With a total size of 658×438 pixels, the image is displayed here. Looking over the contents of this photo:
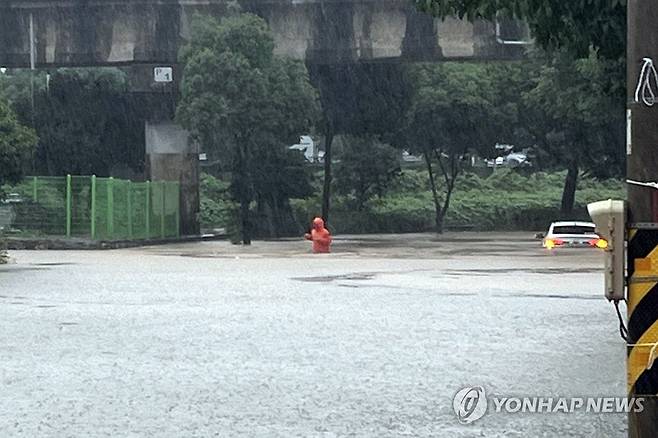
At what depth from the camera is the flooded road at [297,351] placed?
11062mm

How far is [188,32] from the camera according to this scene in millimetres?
49281

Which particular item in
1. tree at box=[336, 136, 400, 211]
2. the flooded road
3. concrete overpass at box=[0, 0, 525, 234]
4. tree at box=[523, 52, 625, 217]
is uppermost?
concrete overpass at box=[0, 0, 525, 234]

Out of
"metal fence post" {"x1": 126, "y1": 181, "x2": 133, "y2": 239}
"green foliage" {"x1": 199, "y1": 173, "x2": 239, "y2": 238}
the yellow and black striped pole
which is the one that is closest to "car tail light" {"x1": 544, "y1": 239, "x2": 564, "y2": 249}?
"green foliage" {"x1": 199, "y1": 173, "x2": 239, "y2": 238}

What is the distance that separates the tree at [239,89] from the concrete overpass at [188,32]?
1441 mm

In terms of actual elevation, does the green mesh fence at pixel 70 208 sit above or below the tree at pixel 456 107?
below

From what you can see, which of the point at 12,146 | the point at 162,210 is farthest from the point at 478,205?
the point at 12,146

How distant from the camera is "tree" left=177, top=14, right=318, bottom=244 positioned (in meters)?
47.1

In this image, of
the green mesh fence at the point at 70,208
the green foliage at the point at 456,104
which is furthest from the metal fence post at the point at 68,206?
the green foliage at the point at 456,104

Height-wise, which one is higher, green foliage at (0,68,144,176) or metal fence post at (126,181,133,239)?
green foliage at (0,68,144,176)

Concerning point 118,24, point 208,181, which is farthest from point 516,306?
point 208,181

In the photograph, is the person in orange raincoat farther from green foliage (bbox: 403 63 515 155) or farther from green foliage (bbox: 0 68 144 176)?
green foliage (bbox: 0 68 144 176)

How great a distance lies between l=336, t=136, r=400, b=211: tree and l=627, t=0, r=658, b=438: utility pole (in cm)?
5719

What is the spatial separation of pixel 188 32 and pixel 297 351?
→ 115 ft
